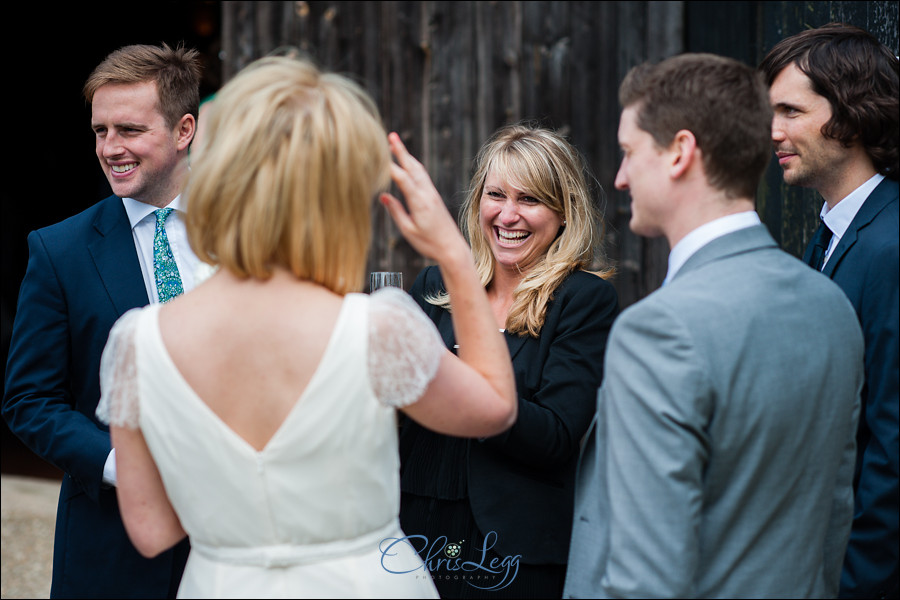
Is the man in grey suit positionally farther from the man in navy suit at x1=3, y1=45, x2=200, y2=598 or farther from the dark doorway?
the dark doorway

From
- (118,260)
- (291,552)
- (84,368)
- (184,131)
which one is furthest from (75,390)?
(291,552)

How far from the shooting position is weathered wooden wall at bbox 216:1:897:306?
3971 mm

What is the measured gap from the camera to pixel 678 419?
4.56 feet

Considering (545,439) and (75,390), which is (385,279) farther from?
(75,390)

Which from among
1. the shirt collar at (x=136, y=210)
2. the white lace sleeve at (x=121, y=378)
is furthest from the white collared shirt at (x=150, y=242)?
the white lace sleeve at (x=121, y=378)

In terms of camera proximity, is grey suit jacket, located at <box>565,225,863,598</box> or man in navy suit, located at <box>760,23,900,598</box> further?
man in navy suit, located at <box>760,23,900,598</box>

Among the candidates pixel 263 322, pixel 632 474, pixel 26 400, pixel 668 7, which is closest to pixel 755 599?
pixel 632 474

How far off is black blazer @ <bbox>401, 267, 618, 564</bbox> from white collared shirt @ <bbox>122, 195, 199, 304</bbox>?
3.07 feet

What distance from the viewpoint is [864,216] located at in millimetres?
2084

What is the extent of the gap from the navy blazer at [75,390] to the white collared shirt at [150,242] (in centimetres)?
12

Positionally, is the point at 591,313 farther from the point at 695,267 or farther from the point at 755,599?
the point at 755,599

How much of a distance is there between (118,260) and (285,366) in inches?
42.9

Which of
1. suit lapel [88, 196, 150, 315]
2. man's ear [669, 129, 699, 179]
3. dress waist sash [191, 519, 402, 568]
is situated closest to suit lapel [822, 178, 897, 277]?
man's ear [669, 129, 699, 179]

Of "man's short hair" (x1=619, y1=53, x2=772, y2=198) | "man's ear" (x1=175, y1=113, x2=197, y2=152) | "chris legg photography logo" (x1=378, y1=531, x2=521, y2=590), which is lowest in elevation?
"chris legg photography logo" (x1=378, y1=531, x2=521, y2=590)
